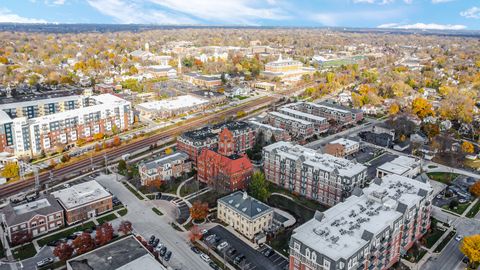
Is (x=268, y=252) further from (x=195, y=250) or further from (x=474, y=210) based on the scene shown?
(x=474, y=210)

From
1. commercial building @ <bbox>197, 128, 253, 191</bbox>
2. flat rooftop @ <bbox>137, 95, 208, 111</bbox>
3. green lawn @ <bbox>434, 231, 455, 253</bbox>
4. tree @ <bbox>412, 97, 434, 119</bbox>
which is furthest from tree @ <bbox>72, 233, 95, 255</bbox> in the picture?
tree @ <bbox>412, 97, 434, 119</bbox>

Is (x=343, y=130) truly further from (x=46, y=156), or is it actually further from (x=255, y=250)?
(x=46, y=156)

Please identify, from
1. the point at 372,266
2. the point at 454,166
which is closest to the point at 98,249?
the point at 372,266

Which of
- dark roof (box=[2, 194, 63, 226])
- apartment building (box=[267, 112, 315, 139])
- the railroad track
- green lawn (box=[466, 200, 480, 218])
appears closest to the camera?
dark roof (box=[2, 194, 63, 226])

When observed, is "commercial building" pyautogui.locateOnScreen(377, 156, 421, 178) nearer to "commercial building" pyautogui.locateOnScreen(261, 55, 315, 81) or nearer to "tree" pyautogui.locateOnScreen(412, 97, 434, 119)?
"tree" pyautogui.locateOnScreen(412, 97, 434, 119)

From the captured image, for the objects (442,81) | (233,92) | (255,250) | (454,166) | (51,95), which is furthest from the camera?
(442,81)

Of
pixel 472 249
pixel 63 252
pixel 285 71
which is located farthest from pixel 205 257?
pixel 285 71
